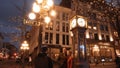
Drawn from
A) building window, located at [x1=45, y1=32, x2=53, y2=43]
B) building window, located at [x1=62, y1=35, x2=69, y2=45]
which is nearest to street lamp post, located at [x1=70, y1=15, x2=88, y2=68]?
building window, located at [x1=45, y1=32, x2=53, y2=43]

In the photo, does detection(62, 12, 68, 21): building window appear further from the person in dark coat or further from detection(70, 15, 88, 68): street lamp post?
the person in dark coat

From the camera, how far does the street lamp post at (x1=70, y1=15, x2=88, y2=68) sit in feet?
31.5

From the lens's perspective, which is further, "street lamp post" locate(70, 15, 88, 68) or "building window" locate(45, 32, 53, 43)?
"building window" locate(45, 32, 53, 43)

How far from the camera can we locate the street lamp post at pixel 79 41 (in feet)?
31.5

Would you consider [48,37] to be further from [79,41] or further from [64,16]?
[79,41]

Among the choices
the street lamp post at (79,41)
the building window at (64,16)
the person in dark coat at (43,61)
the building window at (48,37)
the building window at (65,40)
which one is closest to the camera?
the person in dark coat at (43,61)

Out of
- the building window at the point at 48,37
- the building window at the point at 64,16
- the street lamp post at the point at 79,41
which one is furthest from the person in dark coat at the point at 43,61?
the building window at the point at 64,16

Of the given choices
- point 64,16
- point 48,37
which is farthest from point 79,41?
point 64,16

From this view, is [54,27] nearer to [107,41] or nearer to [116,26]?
[107,41]

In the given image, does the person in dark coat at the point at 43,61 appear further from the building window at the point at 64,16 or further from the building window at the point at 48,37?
the building window at the point at 64,16

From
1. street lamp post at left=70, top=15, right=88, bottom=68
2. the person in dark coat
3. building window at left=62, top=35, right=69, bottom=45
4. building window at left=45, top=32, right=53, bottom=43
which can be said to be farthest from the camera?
building window at left=62, top=35, right=69, bottom=45

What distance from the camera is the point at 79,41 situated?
9859 millimetres

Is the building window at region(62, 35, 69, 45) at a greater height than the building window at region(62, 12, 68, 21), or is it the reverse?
the building window at region(62, 12, 68, 21)

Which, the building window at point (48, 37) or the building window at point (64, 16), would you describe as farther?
the building window at point (64, 16)
